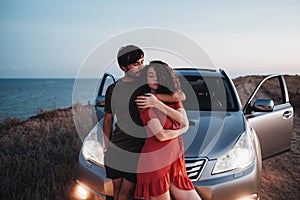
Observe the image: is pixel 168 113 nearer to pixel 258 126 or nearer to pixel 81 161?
pixel 81 161

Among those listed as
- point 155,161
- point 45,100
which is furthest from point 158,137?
point 45,100

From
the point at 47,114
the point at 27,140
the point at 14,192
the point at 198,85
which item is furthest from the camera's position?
the point at 47,114

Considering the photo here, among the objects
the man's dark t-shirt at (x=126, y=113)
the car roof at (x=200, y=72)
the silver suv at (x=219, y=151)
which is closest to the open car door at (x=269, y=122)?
the silver suv at (x=219, y=151)

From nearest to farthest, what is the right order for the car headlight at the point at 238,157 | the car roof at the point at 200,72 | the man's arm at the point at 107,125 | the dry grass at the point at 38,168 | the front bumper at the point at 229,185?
the man's arm at the point at 107,125 < the front bumper at the point at 229,185 < the car headlight at the point at 238,157 < the dry grass at the point at 38,168 < the car roof at the point at 200,72

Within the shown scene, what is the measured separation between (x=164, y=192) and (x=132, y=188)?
0.97ft

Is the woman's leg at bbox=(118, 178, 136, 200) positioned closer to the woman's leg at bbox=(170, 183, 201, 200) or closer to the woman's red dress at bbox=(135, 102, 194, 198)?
the woman's red dress at bbox=(135, 102, 194, 198)

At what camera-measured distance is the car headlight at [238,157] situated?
292 cm

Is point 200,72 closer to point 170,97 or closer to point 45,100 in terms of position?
point 170,97

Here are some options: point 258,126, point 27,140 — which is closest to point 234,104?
point 258,126

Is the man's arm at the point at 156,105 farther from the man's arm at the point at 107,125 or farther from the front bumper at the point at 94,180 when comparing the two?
the front bumper at the point at 94,180

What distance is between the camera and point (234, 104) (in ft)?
13.9

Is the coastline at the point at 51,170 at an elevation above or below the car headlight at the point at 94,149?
below

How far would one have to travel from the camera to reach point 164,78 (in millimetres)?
2205

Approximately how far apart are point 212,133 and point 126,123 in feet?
4.40
